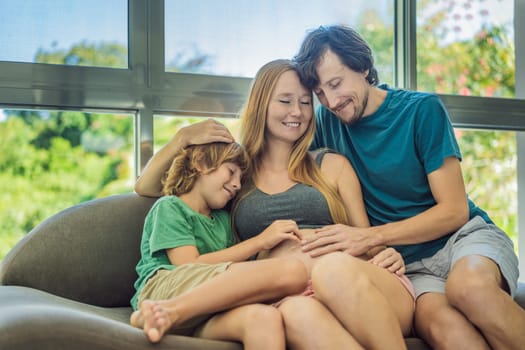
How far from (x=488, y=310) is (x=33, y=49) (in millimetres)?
1763

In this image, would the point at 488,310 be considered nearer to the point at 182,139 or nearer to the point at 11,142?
the point at 182,139

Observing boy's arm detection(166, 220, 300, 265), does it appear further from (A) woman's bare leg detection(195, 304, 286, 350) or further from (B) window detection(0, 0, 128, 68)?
(B) window detection(0, 0, 128, 68)

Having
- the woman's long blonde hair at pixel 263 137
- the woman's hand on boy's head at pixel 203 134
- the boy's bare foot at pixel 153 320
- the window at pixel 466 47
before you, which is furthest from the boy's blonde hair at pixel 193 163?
the window at pixel 466 47

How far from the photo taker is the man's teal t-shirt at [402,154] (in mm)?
2133

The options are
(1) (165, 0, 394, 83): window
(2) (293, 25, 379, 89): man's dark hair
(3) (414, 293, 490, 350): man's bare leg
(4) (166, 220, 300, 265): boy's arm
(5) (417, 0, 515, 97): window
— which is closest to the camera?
(3) (414, 293, 490, 350): man's bare leg

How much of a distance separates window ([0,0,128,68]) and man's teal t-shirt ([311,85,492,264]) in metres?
0.97

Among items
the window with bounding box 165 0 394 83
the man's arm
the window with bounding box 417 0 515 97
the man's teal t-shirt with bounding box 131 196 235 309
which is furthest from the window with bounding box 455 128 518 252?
the man's teal t-shirt with bounding box 131 196 235 309

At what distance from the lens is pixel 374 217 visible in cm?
224

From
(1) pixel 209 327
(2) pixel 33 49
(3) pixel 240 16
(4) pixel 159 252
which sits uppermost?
(3) pixel 240 16

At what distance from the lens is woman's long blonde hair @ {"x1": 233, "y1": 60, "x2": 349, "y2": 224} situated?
219 centimetres

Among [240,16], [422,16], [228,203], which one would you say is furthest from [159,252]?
[422,16]

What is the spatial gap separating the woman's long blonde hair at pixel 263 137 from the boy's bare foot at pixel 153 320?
2.19 feet

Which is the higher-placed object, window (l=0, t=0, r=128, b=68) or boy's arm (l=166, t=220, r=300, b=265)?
window (l=0, t=0, r=128, b=68)

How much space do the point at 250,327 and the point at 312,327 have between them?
0.48 ft
